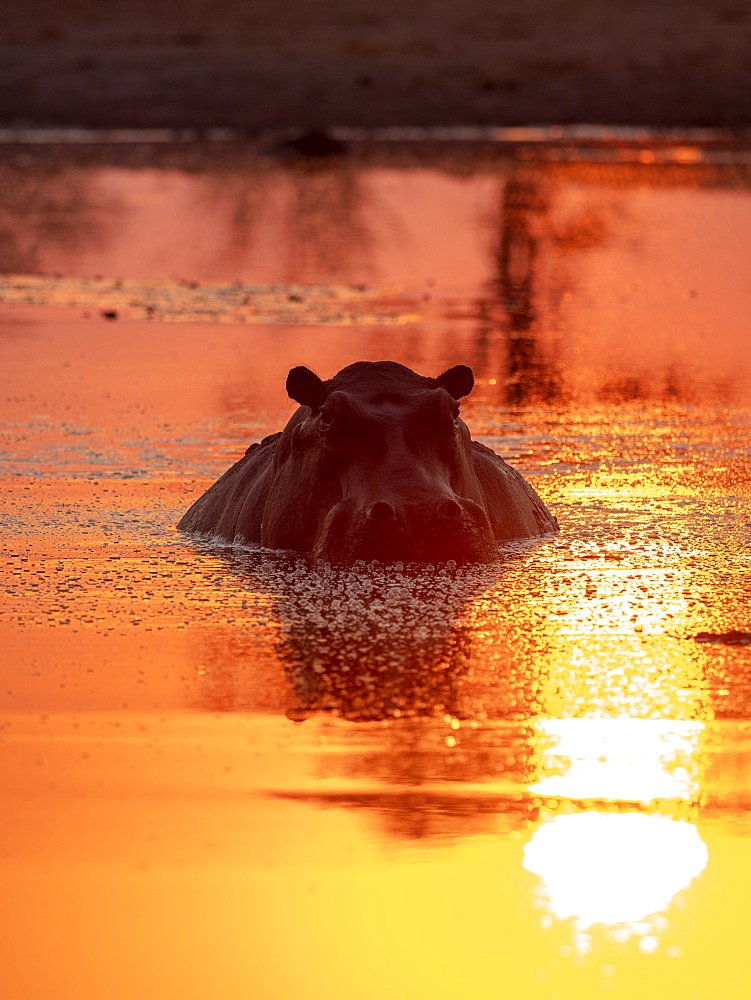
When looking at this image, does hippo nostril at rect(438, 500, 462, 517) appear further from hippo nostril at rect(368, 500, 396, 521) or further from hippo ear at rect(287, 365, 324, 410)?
hippo ear at rect(287, 365, 324, 410)

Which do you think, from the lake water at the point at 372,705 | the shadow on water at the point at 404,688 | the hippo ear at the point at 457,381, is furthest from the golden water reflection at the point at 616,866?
the hippo ear at the point at 457,381

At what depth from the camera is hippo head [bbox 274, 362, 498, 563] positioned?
304 inches

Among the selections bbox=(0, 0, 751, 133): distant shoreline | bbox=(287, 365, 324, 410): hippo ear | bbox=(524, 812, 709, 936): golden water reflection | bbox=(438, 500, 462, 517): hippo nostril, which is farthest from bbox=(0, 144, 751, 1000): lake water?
bbox=(0, 0, 751, 133): distant shoreline

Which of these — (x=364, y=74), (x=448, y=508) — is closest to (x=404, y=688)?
(x=448, y=508)

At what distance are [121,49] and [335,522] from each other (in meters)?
53.5

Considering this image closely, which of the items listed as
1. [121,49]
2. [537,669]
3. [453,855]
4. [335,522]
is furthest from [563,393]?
[121,49]

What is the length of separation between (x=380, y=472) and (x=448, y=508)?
14.3 inches

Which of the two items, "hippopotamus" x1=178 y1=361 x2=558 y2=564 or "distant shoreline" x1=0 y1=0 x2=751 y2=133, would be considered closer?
"hippopotamus" x1=178 y1=361 x2=558 y2=564

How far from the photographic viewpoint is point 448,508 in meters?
7.71

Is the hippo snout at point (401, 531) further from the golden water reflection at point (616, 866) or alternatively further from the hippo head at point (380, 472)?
the golden water reflection at point (616, 866)

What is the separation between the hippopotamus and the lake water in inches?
5.6

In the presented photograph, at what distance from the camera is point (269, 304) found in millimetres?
19047

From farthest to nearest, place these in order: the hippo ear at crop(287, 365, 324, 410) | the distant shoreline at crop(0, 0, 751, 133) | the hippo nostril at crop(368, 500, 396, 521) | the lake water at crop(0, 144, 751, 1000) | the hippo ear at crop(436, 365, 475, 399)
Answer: the distant shoreline at crop(0, 0, 751, 133), the hippo ear at crop(436, 365, 475, 399), the hippo ear at crop(287, 365, 324, 410), the hippo nostril at crop(368, 500, 396, 521), the lake water at crop(0, 144, 751, 1000)

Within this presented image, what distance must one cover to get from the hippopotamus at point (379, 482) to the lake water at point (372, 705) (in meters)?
0.14
